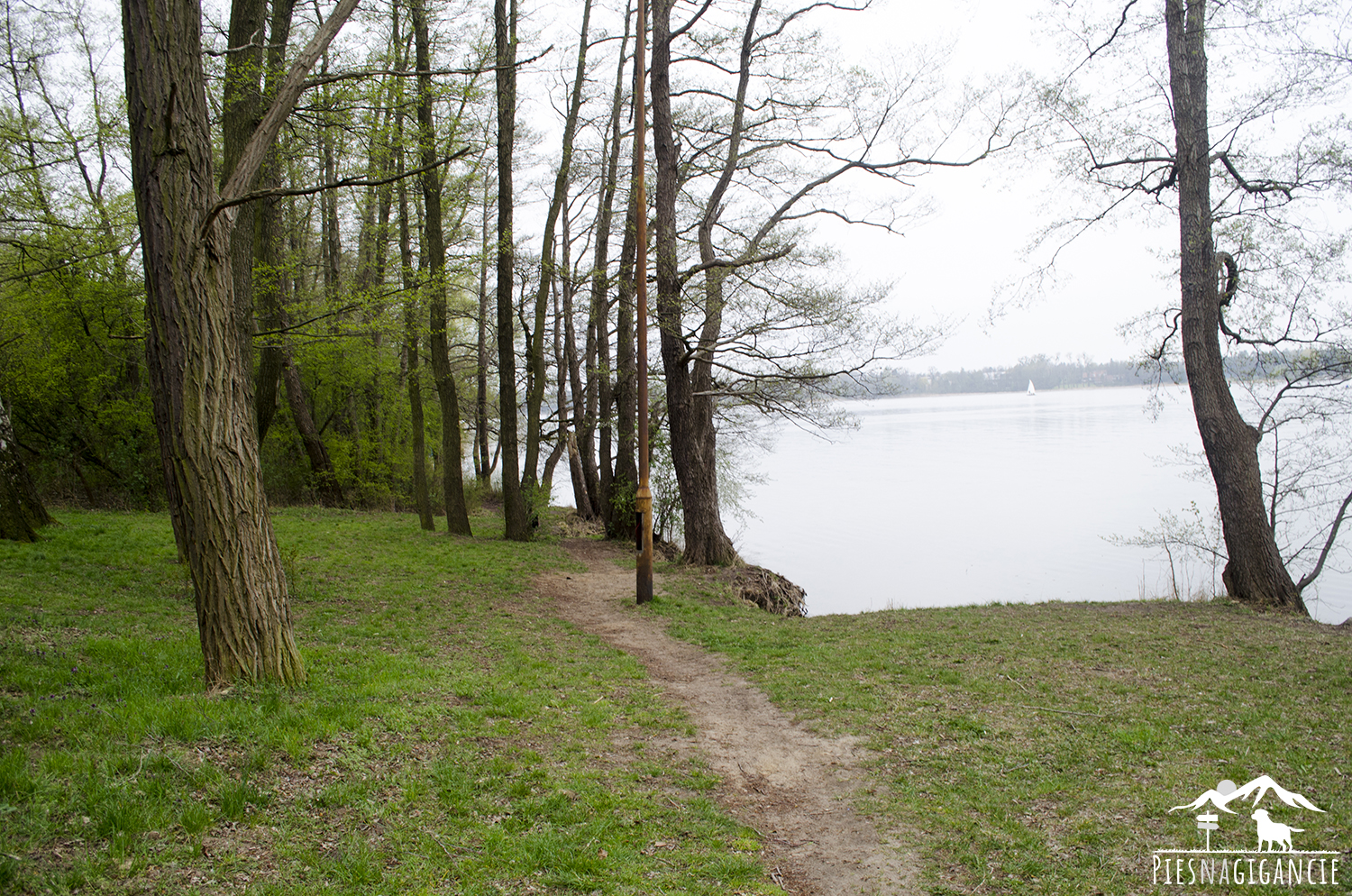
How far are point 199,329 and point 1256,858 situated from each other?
233 inches

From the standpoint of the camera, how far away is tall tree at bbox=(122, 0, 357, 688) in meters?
4.23

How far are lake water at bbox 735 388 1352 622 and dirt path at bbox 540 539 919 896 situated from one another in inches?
276

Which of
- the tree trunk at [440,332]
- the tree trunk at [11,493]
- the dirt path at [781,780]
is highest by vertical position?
the tree trunk at [440,332]

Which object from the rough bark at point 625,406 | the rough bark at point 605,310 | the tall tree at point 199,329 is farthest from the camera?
the rough bark at point 605,310

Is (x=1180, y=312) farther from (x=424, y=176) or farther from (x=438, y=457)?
(x=438, y=457)

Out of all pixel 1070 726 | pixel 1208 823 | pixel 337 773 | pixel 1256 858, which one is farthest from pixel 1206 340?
pixel 337 773

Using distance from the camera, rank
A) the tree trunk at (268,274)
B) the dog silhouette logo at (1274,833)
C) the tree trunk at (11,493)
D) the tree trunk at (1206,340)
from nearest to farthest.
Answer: the dog silhouette logo at (1274,833) < the tree trunk at (11,493) < the tree trunk at (1206,340) < the tree trunk at (268,274)

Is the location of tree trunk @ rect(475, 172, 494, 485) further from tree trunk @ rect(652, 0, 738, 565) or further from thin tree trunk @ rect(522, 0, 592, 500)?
tree trunk @ rect(652, 0, 738, 565)

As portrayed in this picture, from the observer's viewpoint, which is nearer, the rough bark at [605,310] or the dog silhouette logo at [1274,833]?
the dog silhouette logo at [1274,833]

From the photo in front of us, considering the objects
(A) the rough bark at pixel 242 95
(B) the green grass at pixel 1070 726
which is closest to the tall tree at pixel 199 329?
(A) the rough bark at pixel 242 95

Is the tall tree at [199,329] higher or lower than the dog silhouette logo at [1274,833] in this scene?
higher

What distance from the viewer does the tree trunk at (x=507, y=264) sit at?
44.5ft

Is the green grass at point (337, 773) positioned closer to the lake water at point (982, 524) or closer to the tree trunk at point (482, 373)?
the lake water at point (982, 524)

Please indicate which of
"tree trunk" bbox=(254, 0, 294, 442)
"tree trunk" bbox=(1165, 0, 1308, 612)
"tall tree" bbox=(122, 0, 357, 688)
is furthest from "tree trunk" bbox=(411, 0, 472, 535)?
"tree trunk" bbox=(1165, 0, 1308, 612)
